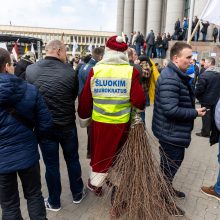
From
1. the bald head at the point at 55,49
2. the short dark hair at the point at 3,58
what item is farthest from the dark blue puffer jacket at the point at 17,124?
the bald head at the point at 55,49

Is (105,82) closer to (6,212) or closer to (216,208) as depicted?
(6,212)

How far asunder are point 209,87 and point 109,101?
398 centimetres

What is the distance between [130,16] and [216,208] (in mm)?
36470

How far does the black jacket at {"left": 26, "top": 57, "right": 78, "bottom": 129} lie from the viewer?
290cm

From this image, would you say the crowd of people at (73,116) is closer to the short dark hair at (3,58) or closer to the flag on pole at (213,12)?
the short dark hair at (3,58)

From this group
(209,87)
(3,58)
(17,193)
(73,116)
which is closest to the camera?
(3,58)

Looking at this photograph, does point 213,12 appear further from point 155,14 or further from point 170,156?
point 155,14

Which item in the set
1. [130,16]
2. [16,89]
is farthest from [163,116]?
[130,16]

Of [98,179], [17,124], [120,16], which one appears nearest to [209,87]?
[98,179]

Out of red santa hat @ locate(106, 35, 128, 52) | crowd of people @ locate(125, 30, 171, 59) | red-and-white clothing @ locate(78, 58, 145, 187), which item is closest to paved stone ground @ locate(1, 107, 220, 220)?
red-and-white clothing @ locate(78, 58, 145, 187)

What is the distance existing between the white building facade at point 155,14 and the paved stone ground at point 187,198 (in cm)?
1681

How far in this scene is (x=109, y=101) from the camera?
2.79 meters

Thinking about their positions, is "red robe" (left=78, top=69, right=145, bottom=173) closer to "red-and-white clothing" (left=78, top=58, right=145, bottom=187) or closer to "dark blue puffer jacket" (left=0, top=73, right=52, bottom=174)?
"red-and-white clothing" (left=78, top=58, right=145, bottom=187)

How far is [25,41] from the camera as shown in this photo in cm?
2523
